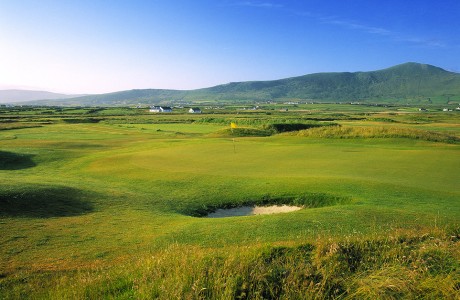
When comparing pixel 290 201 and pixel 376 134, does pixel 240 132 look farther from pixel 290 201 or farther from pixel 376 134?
pixel 290 201

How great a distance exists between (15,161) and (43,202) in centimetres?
1687

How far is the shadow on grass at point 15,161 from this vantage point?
26.1 metres

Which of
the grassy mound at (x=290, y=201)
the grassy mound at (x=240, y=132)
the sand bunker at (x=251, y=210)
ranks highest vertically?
the grassy mound at (x=240, y=132)

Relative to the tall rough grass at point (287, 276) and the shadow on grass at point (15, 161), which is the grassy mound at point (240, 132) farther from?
the tall rough grass at point (287, 276)

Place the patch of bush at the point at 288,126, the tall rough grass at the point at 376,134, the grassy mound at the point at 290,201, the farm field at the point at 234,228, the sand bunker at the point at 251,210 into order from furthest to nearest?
the patch of bush at the point at 288,126
the tall rough grass at the point at 376,134
the grassy mound at the point at 290,201
the sand bunker at the point at 251,210
the farm field at the point at 234,228

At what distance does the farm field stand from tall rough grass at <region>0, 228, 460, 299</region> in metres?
0.03

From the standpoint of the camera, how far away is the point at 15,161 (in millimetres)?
27625

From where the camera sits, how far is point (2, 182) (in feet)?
50.4

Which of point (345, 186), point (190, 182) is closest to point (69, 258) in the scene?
point (190, 182)

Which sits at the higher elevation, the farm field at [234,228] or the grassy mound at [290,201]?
the farm field at [234,228]

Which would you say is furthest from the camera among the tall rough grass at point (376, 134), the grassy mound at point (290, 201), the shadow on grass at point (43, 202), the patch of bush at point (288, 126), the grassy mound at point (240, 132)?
the patch of bush at point (288, 126)

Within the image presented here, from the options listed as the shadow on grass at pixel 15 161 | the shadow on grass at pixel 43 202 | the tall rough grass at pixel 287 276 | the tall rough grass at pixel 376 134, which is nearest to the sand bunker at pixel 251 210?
the shadow on grass at pixel 43 202

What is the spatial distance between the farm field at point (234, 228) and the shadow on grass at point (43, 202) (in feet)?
0.24

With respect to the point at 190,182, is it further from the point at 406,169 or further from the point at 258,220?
the point at 406,169
